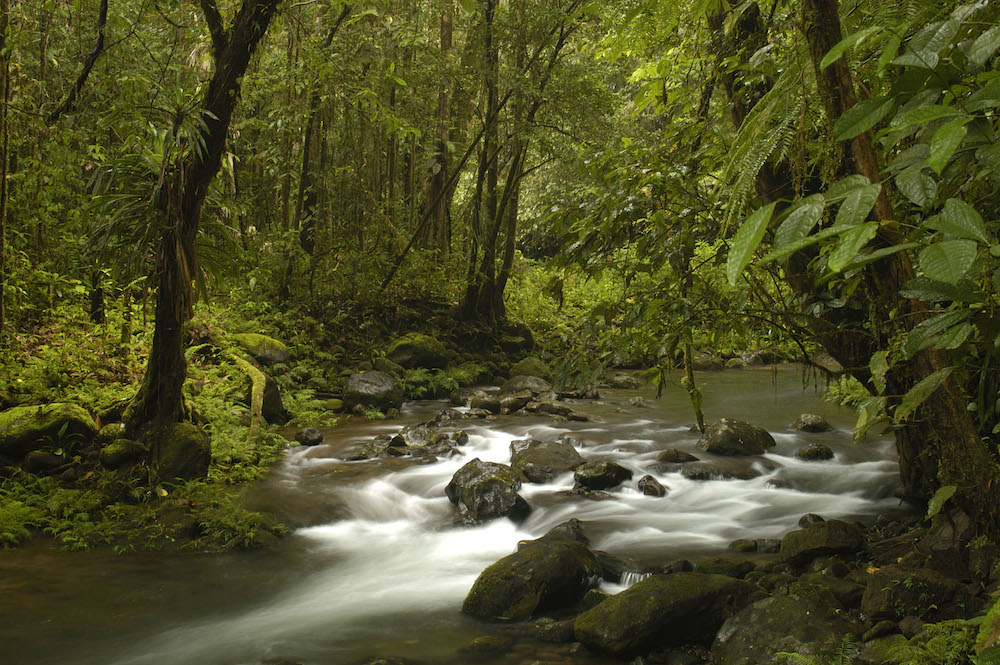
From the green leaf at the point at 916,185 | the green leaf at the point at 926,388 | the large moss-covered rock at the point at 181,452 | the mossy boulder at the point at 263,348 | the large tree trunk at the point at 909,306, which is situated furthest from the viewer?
the mossy boulder at the point at 263,348

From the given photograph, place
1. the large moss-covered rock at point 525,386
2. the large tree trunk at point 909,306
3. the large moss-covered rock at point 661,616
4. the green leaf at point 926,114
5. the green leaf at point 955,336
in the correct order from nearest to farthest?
the green leaf at point 926,114
the green leaf at point 955,336
the large tree trunk at point 909,306
the large moss-covered rock at point 661,616
the large moss-covered rock at point 525,386

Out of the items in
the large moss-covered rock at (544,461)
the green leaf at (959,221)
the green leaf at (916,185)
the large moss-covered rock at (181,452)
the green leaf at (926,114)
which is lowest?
the large moss-covered rock at (544,461)

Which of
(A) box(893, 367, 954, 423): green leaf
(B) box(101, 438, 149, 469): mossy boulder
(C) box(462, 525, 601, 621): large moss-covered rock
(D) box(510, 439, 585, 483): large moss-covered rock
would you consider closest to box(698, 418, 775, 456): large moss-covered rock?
(D) box(510, 439, 585, 483): large moss-covered rock

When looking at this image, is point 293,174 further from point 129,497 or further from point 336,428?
point 129,497

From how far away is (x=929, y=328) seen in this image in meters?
1.51

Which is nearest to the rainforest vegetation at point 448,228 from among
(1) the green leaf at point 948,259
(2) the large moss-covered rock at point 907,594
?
(1) the green leaf at point 948,259

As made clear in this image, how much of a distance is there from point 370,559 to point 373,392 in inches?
203

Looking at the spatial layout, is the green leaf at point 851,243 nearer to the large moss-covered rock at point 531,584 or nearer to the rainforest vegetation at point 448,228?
the rainforest vegetation at point 448,228

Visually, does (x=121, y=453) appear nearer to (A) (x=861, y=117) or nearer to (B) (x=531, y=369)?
(A) (x=861, y=117)

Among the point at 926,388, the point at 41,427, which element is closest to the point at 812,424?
the point at 926,388

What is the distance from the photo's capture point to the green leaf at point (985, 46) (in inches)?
48.2

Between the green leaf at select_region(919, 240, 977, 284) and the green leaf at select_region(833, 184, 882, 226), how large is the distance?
0.13 m

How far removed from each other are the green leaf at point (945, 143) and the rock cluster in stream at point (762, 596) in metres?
2.95

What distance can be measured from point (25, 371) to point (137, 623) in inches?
152
